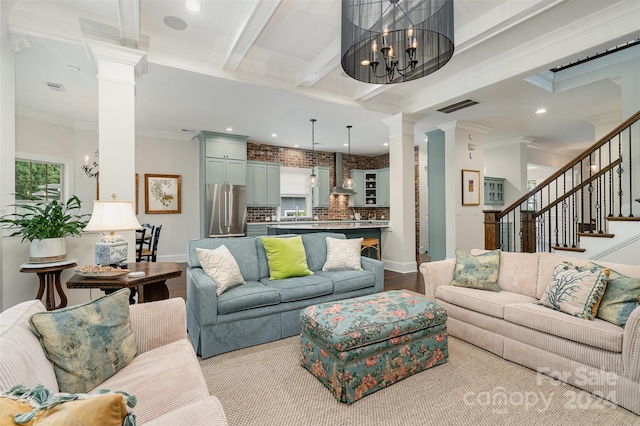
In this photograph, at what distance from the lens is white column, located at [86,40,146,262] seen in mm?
3119

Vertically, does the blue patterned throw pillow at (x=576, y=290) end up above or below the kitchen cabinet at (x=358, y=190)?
below

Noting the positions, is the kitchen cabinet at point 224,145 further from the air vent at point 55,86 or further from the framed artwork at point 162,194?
the air vent at point 55,86

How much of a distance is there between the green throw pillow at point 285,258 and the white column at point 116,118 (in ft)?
4.98

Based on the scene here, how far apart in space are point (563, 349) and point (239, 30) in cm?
404

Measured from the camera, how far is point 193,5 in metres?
2.88

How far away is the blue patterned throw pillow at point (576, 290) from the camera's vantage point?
207cm

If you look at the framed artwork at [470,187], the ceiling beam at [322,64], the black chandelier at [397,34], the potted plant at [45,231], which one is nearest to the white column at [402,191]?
the framed artwork at [470,187]

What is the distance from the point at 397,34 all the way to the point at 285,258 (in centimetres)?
244

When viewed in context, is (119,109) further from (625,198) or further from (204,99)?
(625,198)

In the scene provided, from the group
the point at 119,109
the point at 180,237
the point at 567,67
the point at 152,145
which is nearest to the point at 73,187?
the point at 152,145

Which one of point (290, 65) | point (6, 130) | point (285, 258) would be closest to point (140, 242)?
point (6, 130)

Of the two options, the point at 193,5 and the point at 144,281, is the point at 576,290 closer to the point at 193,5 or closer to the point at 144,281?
the point at 144,281

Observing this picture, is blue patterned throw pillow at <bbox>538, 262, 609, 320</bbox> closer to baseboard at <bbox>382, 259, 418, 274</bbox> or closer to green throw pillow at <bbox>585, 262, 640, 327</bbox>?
green throw pillow at <bbox>585, 262, 640, 327</bbox>

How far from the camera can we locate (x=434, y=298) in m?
3.03
